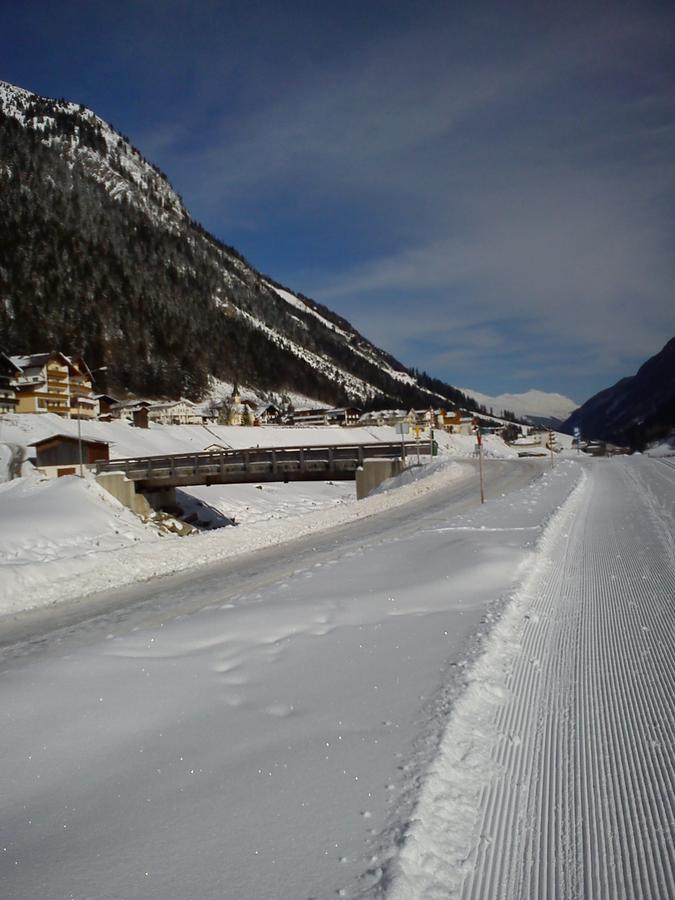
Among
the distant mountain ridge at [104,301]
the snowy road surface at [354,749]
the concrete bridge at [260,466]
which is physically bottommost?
the snowy road surface at [354,749]

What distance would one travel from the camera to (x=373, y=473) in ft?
100

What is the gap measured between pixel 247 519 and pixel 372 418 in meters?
124

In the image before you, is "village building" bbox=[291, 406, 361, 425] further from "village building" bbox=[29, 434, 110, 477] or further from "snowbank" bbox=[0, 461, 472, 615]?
"village building" bbox=[29, 434, 110, 477]

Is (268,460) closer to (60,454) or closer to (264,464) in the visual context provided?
(264,464)

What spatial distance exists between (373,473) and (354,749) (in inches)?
1050

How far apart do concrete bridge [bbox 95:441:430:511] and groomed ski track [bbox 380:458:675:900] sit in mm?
23022

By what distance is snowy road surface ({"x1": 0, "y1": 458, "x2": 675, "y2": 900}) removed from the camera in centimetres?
288

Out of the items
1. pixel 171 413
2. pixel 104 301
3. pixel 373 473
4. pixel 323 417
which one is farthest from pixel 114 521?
pixel 104 301

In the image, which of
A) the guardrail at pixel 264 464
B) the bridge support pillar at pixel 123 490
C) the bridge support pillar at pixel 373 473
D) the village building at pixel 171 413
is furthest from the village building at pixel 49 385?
the bridge support pillar at pixel 373 473

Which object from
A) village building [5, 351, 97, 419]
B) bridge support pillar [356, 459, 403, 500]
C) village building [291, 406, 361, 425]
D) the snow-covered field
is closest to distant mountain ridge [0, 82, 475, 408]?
village building [291, 406, 361, 425]

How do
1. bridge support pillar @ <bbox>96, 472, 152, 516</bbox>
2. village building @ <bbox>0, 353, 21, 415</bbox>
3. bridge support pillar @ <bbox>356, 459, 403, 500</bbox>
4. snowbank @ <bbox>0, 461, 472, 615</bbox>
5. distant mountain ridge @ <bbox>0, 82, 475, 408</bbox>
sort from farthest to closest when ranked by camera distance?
distant mountain ridge @ <bbox>0, 82, 475, 408</bbox>, village building @ <bbox>0, 353, 21, 415</bbox>, bridge support pillar @ <bbox>96, 472, 152, 516</bbox>, bridge support pillar @ <bbox>356, 459, 403, 500</bbox>, snowbank @ <bbox>0, 461, 472, 615</bbox>

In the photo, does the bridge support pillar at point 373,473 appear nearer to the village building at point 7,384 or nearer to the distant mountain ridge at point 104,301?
the village building at point 7,384

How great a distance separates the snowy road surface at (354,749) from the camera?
288cm

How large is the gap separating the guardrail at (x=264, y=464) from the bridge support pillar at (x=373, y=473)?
→ 443 millimetres
